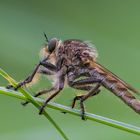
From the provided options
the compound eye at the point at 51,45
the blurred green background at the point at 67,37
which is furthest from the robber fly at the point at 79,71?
the blurred green background at the point at 67,37

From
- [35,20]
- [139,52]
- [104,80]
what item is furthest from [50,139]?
[35,20]

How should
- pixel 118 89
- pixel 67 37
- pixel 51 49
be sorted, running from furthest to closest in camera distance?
1. pixel 67 37
2. pixel 51 49
3. pixel 118 89

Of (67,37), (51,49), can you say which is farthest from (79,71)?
(67,37)

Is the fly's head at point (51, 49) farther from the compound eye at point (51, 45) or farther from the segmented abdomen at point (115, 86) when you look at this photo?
the segmented abdomen at point (115, 86)

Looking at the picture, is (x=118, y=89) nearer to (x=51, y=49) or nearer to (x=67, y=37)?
(x=51, y=49)

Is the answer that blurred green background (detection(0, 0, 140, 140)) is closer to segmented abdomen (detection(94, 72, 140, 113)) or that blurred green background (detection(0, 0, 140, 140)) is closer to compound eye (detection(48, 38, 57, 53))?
segmented abdomen (detection(94, 72, 140, 113))

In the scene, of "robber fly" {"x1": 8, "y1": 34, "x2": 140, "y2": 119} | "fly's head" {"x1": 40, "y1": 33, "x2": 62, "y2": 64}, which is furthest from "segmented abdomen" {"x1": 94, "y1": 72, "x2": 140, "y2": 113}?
"fly's head" {"x1": 40, "y1": 33, "x2": 62, "y2": 64}
